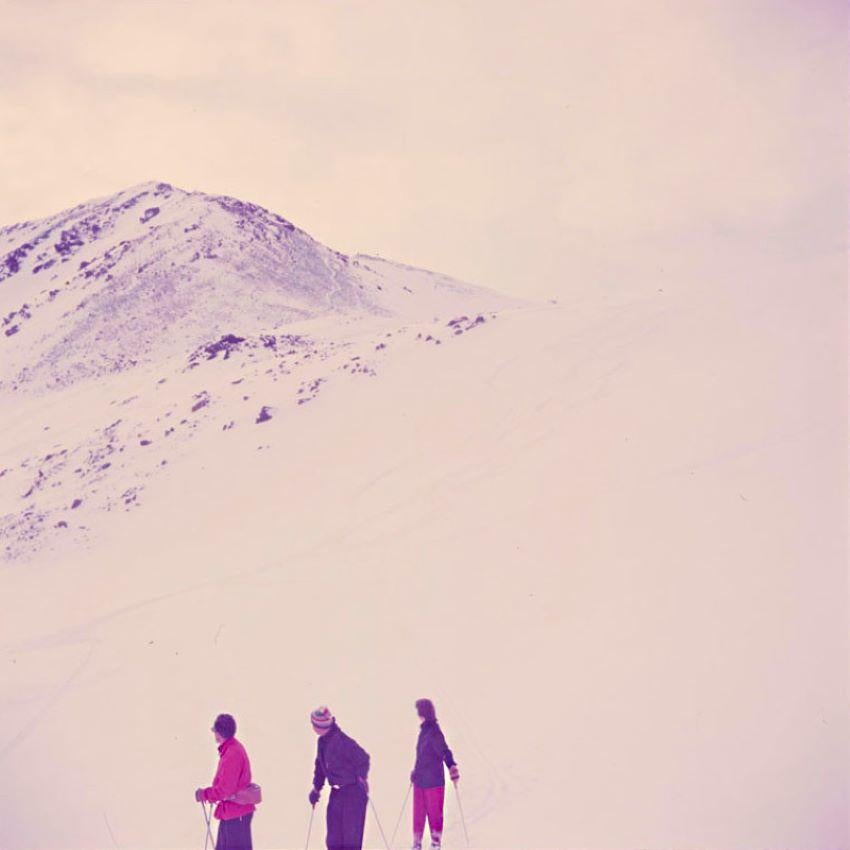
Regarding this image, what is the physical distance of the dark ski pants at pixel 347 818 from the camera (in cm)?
817

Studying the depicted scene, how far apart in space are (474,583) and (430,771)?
5980 millimetres

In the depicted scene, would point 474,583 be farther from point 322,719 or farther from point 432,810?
point 322,719

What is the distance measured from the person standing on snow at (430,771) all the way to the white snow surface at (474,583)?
2.37 ft

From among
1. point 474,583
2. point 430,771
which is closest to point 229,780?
point 430,771

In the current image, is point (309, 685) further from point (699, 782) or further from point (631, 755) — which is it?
point (699, 782)

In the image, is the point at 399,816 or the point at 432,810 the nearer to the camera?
the point at 432,810

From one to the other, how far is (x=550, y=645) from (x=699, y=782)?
334cm

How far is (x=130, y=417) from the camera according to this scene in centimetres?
2950

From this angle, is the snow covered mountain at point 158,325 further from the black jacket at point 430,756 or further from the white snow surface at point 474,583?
the black jacket at point 430,756

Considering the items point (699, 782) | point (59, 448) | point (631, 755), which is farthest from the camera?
point (59, 448)

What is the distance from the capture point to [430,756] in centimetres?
888

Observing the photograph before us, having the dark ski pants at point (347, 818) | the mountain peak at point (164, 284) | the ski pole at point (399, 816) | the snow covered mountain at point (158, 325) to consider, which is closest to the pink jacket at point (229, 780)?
the dark ski pants at point (347, 818)

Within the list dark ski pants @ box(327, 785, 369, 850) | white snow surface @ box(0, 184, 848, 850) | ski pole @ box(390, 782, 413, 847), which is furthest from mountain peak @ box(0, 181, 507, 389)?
dark ski pants @ box(327, 785, 369, 850)

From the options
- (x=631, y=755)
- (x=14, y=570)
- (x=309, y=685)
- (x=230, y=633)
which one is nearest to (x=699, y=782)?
(x=631, y=755)
